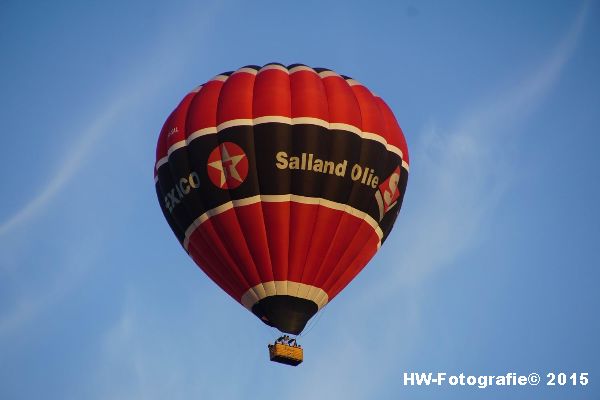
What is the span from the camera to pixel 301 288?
28469mm

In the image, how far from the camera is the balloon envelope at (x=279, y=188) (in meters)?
28.5

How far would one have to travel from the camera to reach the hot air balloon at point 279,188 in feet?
93.4

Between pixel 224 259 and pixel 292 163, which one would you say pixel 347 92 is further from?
pixel 224 259

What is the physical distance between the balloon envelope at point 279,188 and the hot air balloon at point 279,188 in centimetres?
2

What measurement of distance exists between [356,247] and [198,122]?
484cm

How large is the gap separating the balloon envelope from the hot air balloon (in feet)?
0.08

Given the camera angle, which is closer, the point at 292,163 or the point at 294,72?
the point at 292,163

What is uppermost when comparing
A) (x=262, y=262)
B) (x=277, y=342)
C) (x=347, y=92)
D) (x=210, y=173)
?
(x=347, y=92)

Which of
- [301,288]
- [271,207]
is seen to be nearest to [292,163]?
[271,207]

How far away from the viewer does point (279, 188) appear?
28438mm

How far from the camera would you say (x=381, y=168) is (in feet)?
97.2

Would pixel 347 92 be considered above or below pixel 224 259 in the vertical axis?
above

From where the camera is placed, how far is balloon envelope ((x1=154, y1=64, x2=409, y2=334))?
93.4 feet

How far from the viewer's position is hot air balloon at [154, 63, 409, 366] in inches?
1121
